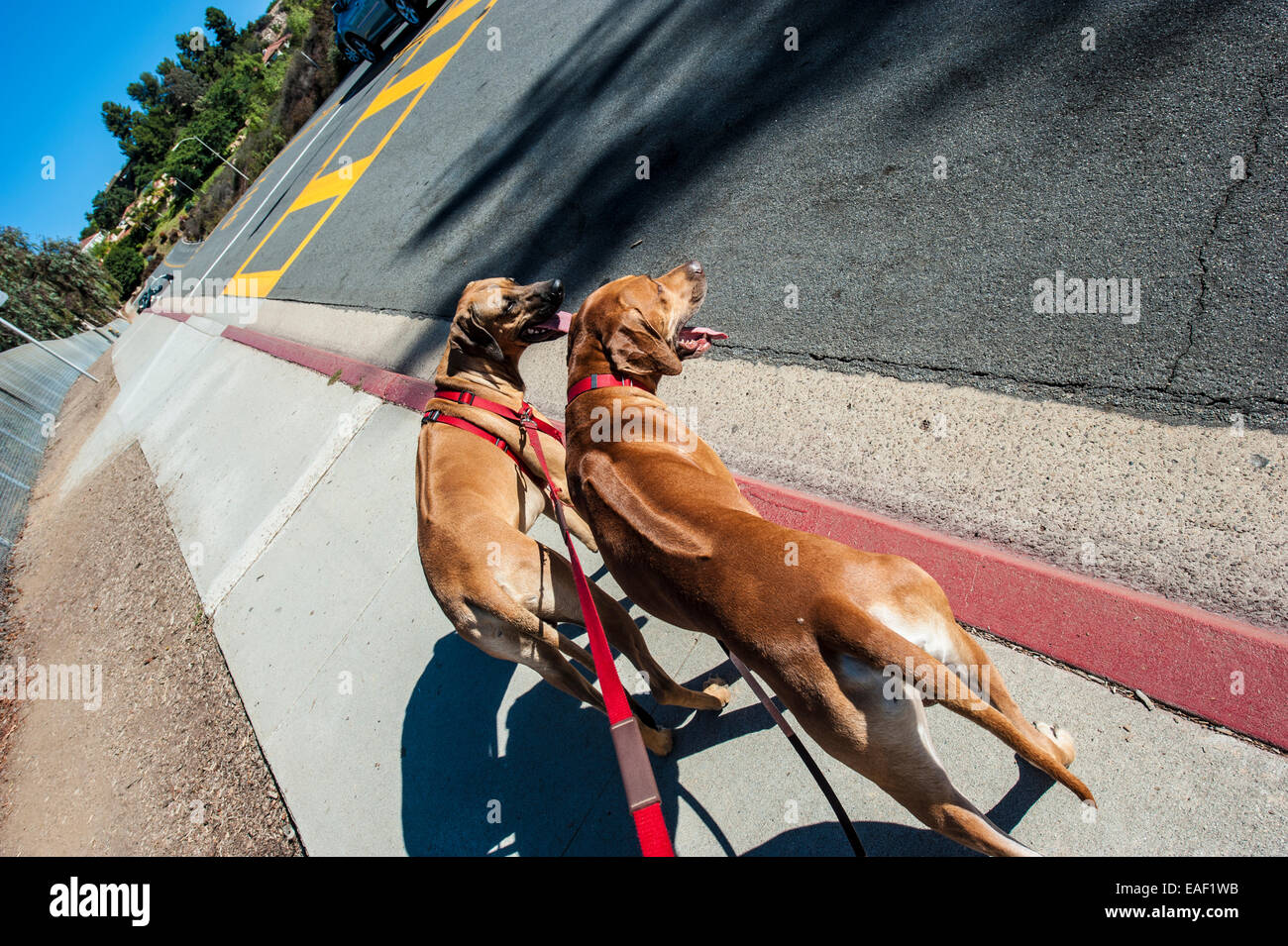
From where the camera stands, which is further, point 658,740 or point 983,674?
point 658,740

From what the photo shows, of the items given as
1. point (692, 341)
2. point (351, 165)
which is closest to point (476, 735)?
point (692, 341)

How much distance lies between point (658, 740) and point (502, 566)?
3.80 feet

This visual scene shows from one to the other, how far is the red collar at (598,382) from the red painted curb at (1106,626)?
3.97 ft

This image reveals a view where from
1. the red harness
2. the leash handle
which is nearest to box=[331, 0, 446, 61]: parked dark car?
the red harness

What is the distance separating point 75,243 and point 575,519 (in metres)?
32.1

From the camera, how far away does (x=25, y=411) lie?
14.6 m

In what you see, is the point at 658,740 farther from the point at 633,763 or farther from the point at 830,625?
the point at 830,625

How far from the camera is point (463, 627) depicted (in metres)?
2.97

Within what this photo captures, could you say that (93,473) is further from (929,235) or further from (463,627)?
(929,235)

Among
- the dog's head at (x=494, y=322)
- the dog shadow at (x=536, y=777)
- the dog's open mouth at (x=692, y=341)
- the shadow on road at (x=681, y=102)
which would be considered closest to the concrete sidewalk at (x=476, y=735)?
the dog shadow at (x=536, y=777)

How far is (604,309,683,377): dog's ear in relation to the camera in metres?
3.37

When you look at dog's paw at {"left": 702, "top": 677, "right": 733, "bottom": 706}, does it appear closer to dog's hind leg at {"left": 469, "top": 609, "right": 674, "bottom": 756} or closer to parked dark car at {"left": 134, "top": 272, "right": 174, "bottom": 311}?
dog's hind leg at {"left": 469, "top": 609, "right": 674, "bottom": 756}

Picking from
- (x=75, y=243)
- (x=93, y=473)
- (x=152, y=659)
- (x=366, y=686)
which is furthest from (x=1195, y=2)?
(x=75, y=243)

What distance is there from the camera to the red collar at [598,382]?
332 cm
